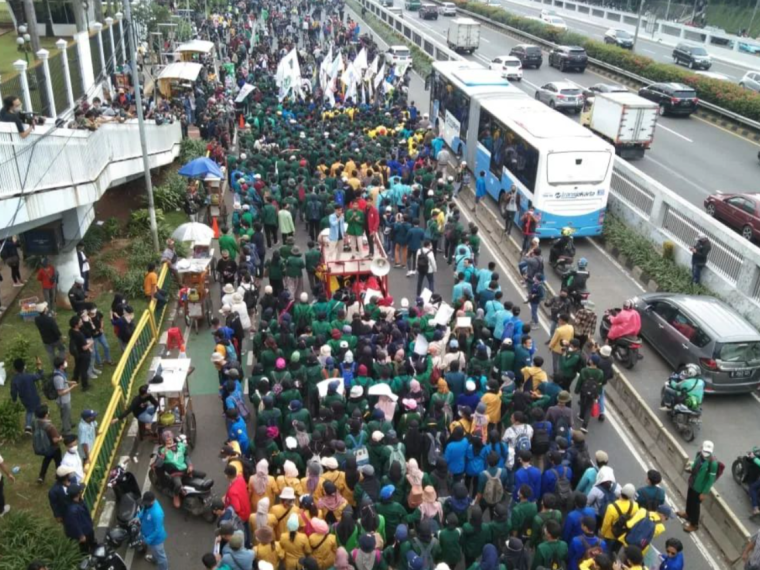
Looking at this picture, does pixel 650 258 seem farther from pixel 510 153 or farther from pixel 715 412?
pixel 715 412

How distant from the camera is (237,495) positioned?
8.42 m

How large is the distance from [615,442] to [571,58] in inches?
1403

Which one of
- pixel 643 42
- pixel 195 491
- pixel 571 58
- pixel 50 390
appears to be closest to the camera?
pixel 195 491

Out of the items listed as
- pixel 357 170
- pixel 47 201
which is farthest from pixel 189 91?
pixel 47 201

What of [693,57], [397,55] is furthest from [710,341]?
[693,57]

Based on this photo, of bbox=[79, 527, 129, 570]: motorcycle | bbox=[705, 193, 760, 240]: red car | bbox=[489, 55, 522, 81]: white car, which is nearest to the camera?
bbox=[79, 527, 129, 570]: motorcycle

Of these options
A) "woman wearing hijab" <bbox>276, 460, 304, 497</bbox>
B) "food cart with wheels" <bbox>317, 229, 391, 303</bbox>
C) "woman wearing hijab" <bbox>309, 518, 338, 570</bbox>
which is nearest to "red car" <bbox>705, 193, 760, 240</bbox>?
"food cart with wheels" <bbox>317, 229, 391, 303</bbox>

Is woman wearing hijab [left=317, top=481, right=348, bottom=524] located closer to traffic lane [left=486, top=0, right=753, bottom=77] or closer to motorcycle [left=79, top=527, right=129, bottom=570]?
motorcycle [left=79, top=527, right=129, bottom=570]

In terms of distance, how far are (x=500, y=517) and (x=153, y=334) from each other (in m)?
8.60

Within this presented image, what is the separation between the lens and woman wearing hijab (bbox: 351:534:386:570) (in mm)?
7457

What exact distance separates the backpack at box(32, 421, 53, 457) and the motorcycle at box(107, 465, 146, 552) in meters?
1.26

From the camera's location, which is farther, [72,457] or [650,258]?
[650,258]

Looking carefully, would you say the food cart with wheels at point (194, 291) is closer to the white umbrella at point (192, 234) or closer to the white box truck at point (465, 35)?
the white umbrella at point (192, 234)

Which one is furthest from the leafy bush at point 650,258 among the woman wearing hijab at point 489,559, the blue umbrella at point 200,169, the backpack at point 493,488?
the woman wearing hijab at point 489,559
